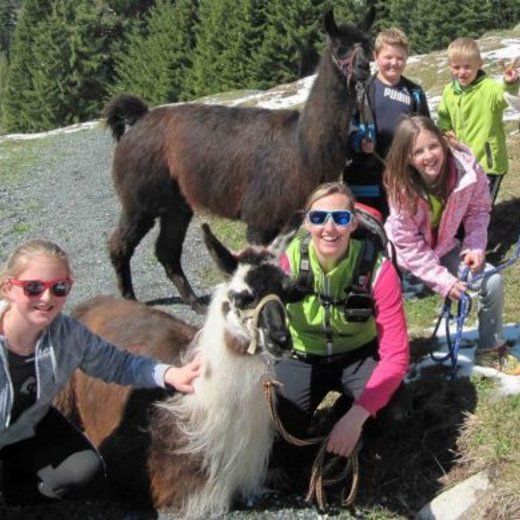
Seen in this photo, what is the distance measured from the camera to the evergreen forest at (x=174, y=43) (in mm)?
32281

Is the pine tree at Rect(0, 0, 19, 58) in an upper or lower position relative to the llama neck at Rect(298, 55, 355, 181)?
upper

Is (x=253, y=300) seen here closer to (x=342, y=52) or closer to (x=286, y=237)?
(x=286, y=237)

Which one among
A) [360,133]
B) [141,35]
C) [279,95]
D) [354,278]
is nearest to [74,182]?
[279,95]

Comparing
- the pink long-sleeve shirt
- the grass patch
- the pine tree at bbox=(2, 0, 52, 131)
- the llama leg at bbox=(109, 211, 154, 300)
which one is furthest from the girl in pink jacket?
the pine tree at bbox=(2, 0, 52, 131)

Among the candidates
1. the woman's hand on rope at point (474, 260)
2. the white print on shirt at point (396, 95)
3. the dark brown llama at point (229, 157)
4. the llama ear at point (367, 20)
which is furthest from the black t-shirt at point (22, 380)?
the llama ear at point (367, 20)

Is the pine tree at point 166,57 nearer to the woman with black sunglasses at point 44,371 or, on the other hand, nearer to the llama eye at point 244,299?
the woman with black sunglasses at point 44,371

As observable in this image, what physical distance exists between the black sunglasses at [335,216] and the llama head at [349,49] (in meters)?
1.84

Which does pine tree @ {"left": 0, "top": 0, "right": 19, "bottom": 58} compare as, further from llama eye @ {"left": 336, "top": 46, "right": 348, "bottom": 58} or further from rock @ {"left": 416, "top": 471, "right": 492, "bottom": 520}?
rock @ {"left": 416, "top": 471, "right": 492, "bottom": 520}

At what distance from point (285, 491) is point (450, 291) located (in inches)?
45.5

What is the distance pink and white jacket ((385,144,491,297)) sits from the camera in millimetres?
3629

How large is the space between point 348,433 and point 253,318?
66cm

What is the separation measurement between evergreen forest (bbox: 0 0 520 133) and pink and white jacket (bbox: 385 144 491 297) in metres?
24.9

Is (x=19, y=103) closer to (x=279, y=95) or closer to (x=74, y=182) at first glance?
(x=279, y=95)

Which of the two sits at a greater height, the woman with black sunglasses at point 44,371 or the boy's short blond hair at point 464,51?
the boy's short blond hair at point 464,51
